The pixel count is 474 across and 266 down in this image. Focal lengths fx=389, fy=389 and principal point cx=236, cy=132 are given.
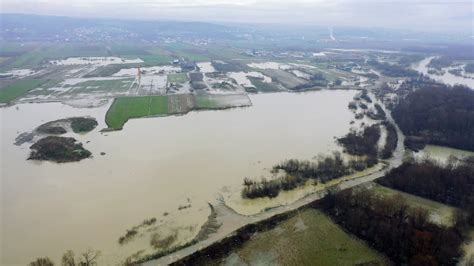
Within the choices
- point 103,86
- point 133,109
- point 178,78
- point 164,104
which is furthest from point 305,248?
point 178,78

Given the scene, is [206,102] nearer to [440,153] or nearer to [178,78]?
[178,78]

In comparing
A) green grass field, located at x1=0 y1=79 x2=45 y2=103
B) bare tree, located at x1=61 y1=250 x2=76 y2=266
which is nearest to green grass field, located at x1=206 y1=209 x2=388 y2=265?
bare tree, located at x1=61 y1=250 x2=76 y2=266

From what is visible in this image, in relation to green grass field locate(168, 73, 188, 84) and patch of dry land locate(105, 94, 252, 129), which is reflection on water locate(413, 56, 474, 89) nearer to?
patch of dry land locate(105, 94, 252, 129)

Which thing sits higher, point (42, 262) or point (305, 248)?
point (305, 248)

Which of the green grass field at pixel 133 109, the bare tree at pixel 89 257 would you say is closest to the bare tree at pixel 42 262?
the bare tree at pixel 89 257

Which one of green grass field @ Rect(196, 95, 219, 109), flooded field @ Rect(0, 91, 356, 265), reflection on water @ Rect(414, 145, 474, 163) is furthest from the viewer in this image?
green grass field @ Rect(196, 95, 219, 109)

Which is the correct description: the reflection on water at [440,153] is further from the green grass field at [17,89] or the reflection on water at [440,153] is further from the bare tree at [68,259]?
the green grass field at [17,89]

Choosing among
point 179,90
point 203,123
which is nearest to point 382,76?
point 179,90
